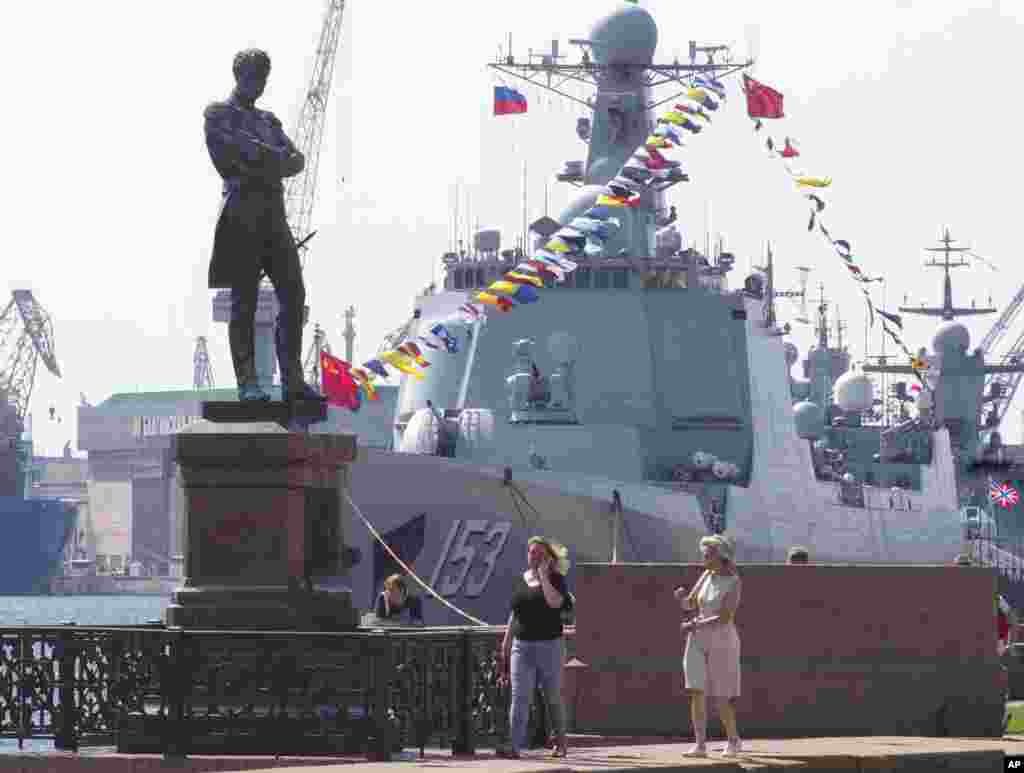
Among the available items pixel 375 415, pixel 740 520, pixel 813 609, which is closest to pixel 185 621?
pixel 813 609

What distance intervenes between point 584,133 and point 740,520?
893 centimetres

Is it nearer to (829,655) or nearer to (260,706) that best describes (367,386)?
(829,655)

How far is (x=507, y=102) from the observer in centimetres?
5081

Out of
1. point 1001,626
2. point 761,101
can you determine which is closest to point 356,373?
point 761,101

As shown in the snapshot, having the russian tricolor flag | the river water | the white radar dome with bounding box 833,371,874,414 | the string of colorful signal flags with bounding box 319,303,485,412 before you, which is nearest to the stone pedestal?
the string of colorful signal flags with bounding box 319,303,485,412

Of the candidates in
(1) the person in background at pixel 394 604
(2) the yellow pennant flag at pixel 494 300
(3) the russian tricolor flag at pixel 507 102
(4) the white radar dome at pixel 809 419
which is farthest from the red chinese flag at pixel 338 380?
(4) the white radar dome at pixel 809 419

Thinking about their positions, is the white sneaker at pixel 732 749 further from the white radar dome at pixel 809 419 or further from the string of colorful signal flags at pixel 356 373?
the white radar dome at pixel 809 419

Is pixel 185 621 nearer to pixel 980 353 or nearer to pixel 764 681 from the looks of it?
pixel 764 681

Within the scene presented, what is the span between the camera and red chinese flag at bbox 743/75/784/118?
4441 centimetres

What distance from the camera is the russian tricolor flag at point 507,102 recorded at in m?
50.6

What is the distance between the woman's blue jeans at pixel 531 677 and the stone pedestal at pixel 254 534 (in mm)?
1191

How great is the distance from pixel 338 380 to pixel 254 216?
20303mm

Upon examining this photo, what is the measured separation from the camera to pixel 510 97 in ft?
167

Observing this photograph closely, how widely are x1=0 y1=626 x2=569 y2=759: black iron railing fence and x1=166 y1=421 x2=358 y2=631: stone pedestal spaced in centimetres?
44
